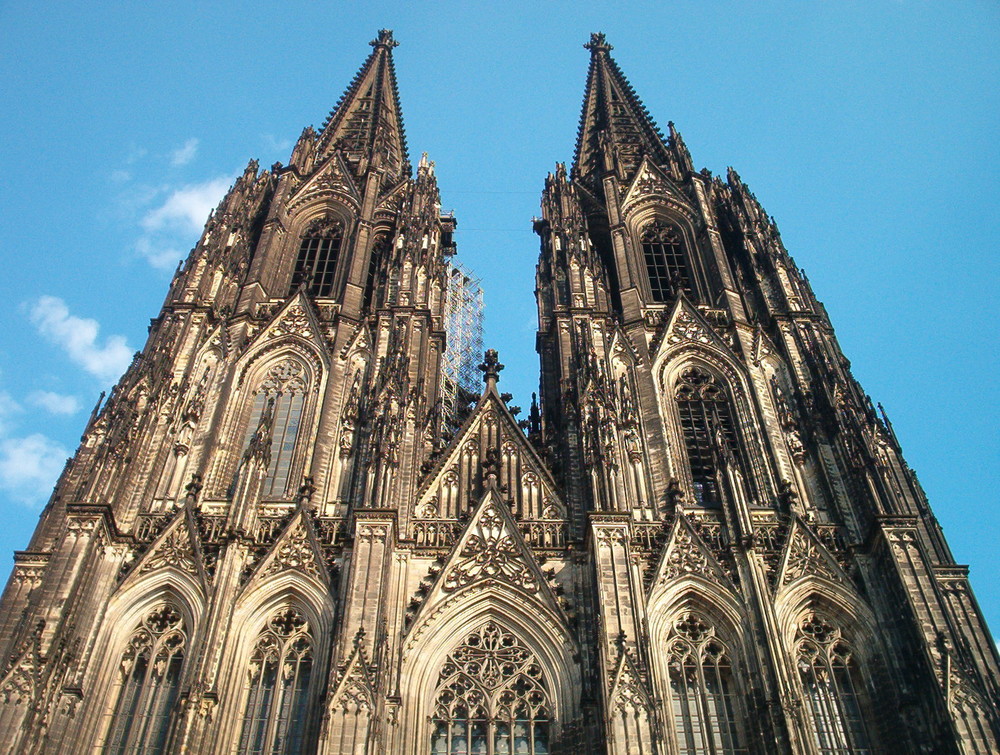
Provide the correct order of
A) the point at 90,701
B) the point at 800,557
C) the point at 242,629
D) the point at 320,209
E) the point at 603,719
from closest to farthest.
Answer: the point at 603,719
the point at 90,701
the point at 242,629
the point at 800,557
the point at 320,209

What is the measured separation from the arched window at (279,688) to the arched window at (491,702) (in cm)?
264

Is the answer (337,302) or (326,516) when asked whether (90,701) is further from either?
(337,302)

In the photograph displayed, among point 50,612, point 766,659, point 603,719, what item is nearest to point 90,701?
point 50,612

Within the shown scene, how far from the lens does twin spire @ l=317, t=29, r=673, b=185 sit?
1533 inches

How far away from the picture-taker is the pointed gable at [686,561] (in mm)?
21844

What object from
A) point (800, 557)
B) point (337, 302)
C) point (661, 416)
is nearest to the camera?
point (800, 557)

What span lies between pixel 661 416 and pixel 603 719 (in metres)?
9.73

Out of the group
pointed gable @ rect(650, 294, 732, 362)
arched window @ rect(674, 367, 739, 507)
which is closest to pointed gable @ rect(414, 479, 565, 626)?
arched window @ rect(674, 367, 739, 507)

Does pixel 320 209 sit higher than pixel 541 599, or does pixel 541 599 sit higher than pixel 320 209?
pixel 320 209

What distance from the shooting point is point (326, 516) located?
76.5 ft

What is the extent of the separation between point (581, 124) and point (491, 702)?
98.9 feet

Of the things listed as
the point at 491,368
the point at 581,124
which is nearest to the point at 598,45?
the point at 581,124

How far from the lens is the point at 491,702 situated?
20.1 meters

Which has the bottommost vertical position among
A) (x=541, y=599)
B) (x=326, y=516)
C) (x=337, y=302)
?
(x=541, y=599)
